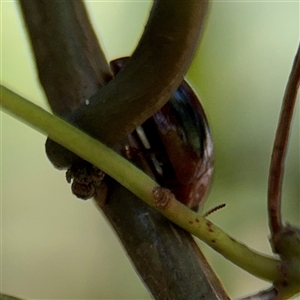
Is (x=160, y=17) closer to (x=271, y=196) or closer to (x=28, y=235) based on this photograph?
(x=271, y=196)

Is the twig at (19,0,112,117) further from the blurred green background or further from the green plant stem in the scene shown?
the blurred green background

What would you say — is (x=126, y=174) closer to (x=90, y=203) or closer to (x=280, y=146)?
(x=280, y=146)

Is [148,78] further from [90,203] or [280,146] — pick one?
[90,203]

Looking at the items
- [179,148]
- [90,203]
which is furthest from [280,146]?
[90,203]

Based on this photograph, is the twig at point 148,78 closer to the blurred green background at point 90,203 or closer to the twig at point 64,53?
the twig at point 64,53

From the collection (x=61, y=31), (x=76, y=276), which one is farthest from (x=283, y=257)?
(x=76, y=276)

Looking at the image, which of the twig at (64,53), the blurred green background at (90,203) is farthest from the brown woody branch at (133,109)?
the blurred green background at (90,203)

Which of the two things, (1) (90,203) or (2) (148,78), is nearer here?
(2) (148,78)
